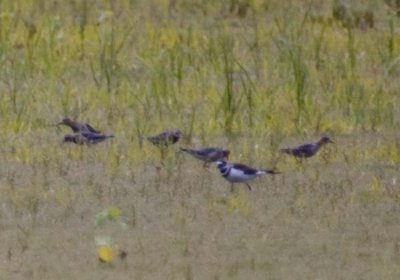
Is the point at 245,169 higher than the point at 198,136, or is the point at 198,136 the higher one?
the point at 245,169

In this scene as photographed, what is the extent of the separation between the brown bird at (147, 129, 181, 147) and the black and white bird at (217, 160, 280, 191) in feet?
2.06

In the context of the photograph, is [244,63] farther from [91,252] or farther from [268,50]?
[91,252]

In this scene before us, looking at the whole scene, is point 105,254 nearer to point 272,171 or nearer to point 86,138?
point 272,171

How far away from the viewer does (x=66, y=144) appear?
24.7 ft

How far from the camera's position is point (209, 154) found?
6.96 meters

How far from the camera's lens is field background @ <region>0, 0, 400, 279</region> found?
5.76 meters

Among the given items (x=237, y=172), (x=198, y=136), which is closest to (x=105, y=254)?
(x=237, y=172)

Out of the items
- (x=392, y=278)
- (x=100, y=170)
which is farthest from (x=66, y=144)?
(x=392, y=278)

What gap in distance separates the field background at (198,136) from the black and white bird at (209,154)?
8 cm

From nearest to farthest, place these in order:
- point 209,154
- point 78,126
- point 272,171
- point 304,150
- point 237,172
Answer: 1. point 237,172
2. point 272,171
3. point 209,154
4. point 304,150
5. point 78,126

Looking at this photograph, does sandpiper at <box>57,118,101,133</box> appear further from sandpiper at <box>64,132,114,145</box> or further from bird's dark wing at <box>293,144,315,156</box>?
bird's dark wing at <box>293,144,315,156</box>

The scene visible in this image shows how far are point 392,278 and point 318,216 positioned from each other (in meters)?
0.88

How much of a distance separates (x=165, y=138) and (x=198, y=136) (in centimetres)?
52

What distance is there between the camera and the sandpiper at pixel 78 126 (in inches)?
294
